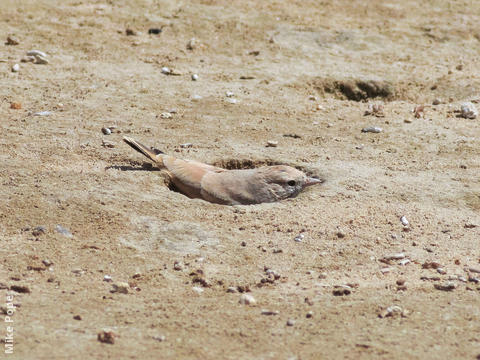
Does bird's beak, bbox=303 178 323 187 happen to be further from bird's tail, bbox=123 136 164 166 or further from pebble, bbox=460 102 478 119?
pebble, bbox=460 102 478 119

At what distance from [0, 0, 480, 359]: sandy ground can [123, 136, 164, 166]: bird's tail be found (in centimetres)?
10

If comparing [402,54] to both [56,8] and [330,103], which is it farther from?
[56,8]

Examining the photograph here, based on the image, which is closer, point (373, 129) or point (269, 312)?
point (269, 312)

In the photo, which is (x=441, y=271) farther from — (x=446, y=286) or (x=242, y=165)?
(x=242, y=165)

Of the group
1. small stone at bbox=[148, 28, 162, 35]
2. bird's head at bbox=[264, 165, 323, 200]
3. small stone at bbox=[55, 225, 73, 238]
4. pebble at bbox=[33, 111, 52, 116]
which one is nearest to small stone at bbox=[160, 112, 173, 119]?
pebble at bbox=[33, 111, 52, 116]

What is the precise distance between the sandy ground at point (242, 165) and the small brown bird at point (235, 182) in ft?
0.56

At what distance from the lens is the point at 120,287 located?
13.1 feet

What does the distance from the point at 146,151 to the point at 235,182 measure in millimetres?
689

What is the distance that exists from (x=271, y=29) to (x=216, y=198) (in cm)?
367

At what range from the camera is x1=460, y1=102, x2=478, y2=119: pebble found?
6.87 meters

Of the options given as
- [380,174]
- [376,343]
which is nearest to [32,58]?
[380,174]

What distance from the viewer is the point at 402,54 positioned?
8.20m

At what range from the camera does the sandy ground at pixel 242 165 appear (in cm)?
363

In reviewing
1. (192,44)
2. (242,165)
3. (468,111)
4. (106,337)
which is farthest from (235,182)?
(192,44)
